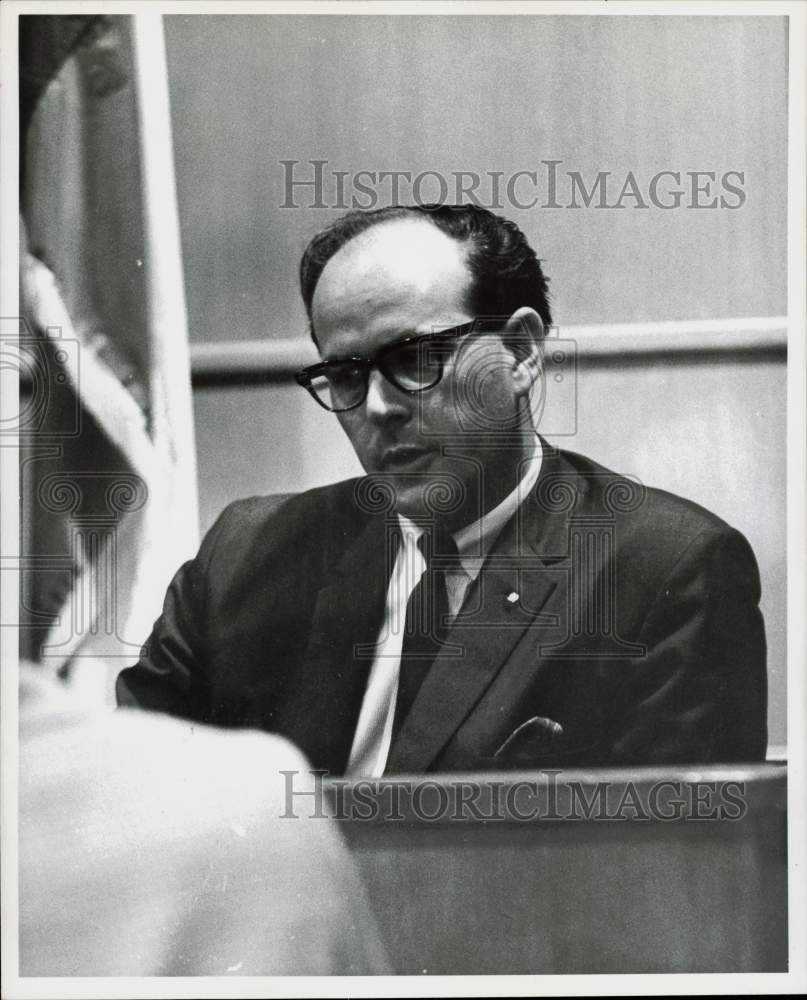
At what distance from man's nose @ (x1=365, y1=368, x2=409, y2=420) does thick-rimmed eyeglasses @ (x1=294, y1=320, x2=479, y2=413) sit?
0.5 inches

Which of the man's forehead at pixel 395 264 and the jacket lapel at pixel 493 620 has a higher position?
the man's forehead at pixel 395 264

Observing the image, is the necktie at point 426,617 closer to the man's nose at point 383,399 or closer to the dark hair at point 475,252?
the man's nose at point 383,399

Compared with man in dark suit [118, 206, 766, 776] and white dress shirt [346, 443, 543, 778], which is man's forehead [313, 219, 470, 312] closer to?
man in dark suit [118, 206, 766, 776]

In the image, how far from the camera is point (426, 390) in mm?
3150

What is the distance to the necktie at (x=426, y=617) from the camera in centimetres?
315

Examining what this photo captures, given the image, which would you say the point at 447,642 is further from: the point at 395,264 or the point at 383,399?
the point at 395,264

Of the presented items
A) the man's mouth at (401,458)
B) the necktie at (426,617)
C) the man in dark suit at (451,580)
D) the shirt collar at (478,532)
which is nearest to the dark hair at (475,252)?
the man in dark suit at (451,580)

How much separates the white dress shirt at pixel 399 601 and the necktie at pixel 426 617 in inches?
0.6

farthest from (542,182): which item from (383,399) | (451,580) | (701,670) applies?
(701,670)

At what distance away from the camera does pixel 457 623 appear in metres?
3.16

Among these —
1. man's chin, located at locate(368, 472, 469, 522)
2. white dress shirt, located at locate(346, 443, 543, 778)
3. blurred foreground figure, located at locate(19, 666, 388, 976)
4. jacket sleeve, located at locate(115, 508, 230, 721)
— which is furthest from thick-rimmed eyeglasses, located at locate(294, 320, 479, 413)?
blurred foreground figure, located at locate(19, 666, 388, 976)

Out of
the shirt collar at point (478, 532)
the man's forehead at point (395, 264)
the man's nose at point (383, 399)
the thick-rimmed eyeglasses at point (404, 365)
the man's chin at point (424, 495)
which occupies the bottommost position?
the shirt collar at point (478, 532)

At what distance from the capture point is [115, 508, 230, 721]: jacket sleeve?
3.17 meters

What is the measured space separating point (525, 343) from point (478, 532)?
556mm
